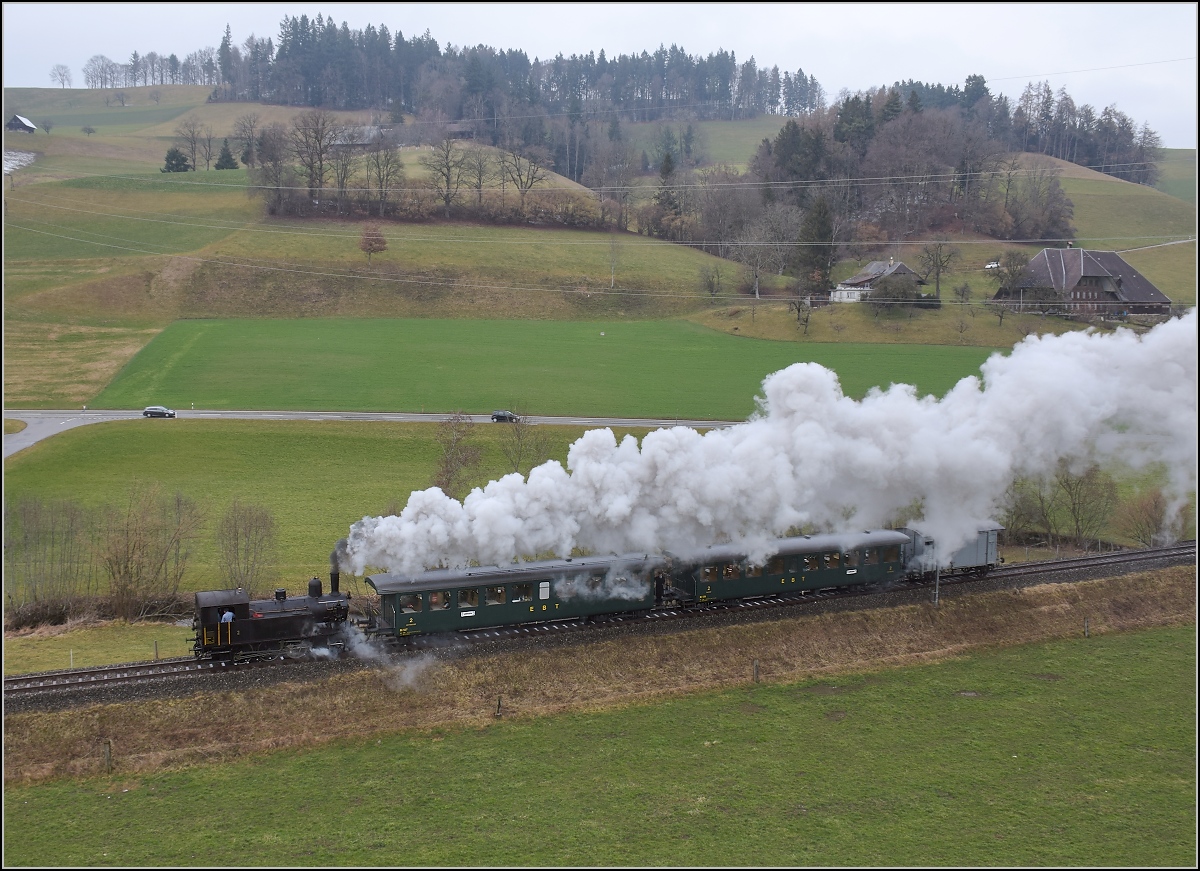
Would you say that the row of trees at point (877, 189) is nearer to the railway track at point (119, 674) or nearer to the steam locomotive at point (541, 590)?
the steam locomotive at point (541, 590)

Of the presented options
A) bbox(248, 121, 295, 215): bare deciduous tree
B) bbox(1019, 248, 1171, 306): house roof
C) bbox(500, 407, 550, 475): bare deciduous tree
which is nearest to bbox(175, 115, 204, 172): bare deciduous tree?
bbox(248, 121, 295, 215): bare deciduous tree

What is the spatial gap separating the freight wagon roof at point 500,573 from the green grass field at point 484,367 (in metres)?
33.0

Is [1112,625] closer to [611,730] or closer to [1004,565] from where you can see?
[1004,565]

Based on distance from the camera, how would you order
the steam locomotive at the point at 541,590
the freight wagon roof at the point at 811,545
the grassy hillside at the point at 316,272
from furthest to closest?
the grassy hillside at the point at 316,272 → the freight wagon roof at the point at 811,545 → the steam locomotive at the point at 541,590

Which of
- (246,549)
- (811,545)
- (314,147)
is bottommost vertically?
(246,549)

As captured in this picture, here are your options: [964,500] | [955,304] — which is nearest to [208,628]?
[964,500]

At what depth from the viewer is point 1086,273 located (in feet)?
305

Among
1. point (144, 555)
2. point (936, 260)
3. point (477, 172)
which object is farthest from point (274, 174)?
point (144, 555)

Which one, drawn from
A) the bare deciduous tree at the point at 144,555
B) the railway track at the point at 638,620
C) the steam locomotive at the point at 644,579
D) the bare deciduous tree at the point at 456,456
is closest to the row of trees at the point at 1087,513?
the railway track at the point at 638,620

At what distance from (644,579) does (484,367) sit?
4703cm

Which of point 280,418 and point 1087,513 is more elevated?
point 280,418

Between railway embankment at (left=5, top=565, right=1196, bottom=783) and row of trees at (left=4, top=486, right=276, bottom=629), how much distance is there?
13247 mm

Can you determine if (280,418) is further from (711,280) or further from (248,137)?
(248,137)

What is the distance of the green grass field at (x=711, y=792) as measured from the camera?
23.8 meters
